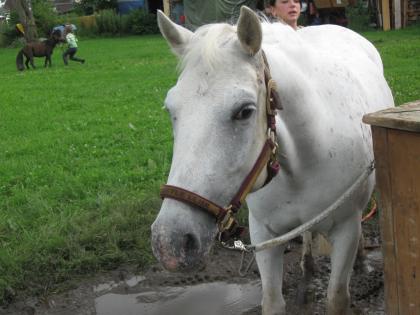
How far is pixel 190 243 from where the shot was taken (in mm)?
1778

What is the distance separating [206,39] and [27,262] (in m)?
2.48

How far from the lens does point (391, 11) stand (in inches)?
803

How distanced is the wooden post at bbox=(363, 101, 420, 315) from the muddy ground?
3.70 feet

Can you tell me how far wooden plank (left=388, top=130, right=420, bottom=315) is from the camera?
2008 millimetres

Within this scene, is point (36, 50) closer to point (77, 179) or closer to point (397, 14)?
point (397, 14)

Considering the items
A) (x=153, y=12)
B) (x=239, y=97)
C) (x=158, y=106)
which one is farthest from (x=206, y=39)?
(x=153, y=12)

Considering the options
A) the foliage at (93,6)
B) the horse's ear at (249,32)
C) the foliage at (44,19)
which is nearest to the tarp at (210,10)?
the horse's ear at (249,32)

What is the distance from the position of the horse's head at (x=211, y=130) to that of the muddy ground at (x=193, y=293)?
1708 millimetres

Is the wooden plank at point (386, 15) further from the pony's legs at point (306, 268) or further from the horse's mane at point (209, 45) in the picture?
the horse's mane at point (209, 45)

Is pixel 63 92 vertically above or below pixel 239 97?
below

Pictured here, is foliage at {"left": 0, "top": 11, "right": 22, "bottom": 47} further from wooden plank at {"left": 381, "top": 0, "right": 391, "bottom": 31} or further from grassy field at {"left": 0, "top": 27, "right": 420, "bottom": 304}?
grassy field at {"left": 0, "top": 27, "right": 420, "bottom": 304}

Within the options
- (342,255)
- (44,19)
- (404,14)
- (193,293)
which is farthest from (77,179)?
(44,19)

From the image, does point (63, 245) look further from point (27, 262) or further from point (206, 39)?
point (206, 39)

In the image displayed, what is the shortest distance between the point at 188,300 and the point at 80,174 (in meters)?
2.25
